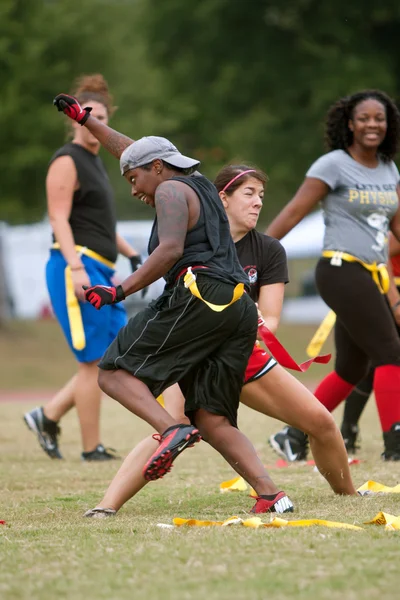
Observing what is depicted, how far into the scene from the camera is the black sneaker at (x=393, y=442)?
24.3 ft

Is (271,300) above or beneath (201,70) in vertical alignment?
beneath

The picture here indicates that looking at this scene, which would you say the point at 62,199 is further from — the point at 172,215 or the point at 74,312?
the point at 172,215

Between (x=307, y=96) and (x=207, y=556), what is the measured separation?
2242 centimetres

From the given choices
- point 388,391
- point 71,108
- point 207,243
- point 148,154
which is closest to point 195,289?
point 207,243

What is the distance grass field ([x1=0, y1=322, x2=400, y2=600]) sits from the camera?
3.67m

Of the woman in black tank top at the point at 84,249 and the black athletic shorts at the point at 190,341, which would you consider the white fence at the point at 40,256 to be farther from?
the black athletic shorts at the point at 190,341

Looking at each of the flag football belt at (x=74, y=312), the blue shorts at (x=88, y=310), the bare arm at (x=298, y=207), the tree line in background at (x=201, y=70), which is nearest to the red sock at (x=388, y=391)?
the bare arm at (x=298, y=207)

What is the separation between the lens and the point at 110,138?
Result: 5.84 metres

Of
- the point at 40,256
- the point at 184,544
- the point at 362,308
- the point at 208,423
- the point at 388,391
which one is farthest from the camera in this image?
the point at 40,256

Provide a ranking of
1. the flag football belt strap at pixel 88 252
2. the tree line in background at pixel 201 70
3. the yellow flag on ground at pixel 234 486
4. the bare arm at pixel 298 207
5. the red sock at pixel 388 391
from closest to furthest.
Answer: the yellow flag on ground at pixel 234 486 < the bare arm at pixel 298 207 < the red sock at pixel 388 391 < the flag football belt strap at pixel 88 252 < the tree line in background at pixel 201 70

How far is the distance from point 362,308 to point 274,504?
7.43 ft

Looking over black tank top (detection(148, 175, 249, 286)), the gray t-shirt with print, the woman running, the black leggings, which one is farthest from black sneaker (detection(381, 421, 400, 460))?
black tank top (detection(148, 175, 249, 286))

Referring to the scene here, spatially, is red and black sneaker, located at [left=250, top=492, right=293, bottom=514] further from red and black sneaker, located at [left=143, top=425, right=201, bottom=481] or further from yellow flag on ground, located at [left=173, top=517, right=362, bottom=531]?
red and black sneaker, located at [left=143, top=425, right=201, bottom=481]

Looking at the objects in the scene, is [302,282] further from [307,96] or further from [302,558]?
[302,558]
